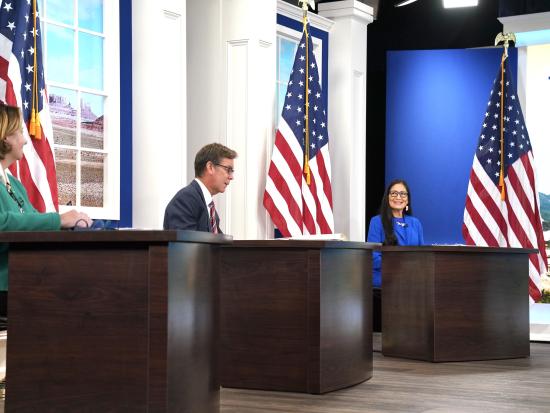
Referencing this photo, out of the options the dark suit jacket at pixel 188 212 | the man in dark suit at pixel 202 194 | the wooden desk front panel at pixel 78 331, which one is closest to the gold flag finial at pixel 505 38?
the man in dark suit at pixel 202 194

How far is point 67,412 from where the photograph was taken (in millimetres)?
2715

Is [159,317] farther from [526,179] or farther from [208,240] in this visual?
[526,179]

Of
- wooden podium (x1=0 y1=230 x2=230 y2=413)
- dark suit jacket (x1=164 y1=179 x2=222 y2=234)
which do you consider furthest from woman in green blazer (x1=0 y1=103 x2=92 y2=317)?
dark suit jacket (x1=164 y1=179 x2=222 y2=234)

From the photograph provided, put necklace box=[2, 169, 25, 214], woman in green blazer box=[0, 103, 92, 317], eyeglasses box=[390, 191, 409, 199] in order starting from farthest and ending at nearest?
eyeglasses box=[390, 191, 409, 199] → necklace box=[2, 169, 25, 214] → woman in green blazer box=[0, 103, 92, 317]

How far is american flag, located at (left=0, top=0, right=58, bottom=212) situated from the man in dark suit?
764 millimetres

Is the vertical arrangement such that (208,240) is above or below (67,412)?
above

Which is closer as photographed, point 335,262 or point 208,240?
point 208,240

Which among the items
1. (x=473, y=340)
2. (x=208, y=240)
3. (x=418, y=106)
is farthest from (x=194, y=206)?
(x=418, y=106)

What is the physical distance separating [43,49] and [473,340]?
10.3 ft

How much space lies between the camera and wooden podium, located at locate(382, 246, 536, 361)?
18.9 ft

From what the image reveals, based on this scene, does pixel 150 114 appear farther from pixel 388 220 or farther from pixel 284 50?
pixel 284 50

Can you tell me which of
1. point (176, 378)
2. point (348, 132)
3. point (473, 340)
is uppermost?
point (348, 132)

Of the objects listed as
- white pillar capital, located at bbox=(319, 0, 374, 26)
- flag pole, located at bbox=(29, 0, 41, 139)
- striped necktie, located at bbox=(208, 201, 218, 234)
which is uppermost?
white pillar capital, located at bbox=(319, 0, 374, 26)

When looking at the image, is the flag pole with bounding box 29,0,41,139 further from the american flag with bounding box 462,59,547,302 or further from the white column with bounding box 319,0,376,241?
the american flag with bounding box 462,59,547,302
